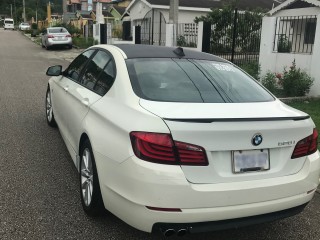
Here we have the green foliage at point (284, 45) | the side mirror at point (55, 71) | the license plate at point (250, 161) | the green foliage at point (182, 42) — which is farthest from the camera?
the green foliage at point (182, 42)

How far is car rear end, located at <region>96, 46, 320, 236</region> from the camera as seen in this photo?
2.55 metres

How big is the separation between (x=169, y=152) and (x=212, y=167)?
1.03ft

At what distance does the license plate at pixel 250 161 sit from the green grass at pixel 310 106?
165 inches

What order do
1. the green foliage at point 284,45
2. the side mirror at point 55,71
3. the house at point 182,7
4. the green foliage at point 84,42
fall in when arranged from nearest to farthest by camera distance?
1. the side mirror at point 55,71
2. the green foliage at point 284,45
3. the house at point 182,7
4. the green foliage at point 84,42

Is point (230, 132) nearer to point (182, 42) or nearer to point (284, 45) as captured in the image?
point (284, 45)

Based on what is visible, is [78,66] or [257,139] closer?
[257,139]

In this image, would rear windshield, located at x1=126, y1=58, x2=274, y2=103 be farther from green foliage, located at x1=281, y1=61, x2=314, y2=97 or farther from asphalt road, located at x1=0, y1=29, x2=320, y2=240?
green foliage, located at x1=281, y1=61, x2=314, y2=97

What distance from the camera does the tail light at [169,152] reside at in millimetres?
2549

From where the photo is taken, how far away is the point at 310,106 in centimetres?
808

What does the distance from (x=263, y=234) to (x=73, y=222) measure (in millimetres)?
1639

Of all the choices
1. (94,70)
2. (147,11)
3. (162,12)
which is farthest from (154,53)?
(147,11)

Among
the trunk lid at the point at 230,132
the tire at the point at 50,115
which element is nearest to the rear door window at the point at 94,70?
the trunk lid at the point at 230,132

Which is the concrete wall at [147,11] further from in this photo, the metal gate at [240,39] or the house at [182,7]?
the metal gate at [240,39]

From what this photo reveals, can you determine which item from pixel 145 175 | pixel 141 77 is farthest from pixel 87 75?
pixel 145 175
